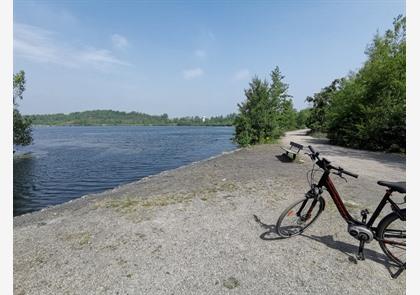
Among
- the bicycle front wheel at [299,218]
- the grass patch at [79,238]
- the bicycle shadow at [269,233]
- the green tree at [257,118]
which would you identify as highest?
the green tree at [257,118]

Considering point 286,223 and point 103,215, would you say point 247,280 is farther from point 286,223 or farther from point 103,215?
point 103,215

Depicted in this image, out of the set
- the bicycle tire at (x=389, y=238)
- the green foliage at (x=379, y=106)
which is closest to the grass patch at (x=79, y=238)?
the bicycle tire at (x=389, y=238)

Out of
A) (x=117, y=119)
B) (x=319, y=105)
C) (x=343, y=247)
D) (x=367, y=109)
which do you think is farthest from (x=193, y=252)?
(x=117, y=119)

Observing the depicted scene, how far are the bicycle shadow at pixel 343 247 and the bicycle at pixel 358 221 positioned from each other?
0.30 ft

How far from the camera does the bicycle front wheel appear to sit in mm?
3865

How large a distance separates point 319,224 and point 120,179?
13639 mm

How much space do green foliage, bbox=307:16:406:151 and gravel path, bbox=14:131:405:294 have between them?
11.2 meters

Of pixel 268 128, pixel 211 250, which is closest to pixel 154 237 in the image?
pixel 211 250

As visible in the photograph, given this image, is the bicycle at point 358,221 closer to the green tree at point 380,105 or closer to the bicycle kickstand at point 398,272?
the bicycle kickstand at point 398,272

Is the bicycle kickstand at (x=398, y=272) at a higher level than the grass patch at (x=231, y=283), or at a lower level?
higher

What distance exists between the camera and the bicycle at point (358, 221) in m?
3.07

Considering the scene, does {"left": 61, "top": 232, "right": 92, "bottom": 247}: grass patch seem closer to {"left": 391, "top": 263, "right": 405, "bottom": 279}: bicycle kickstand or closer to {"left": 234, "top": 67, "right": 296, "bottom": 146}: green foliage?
{"left": 391, "top": 263, "right": 405, "bottom": 279}: bicycle kickstand

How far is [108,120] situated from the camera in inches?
6639

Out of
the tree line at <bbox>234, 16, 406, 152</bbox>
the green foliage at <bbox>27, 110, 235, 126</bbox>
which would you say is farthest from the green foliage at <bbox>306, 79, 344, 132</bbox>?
the green foliage at <bbox>27, 110, 235, 126</bbox>
